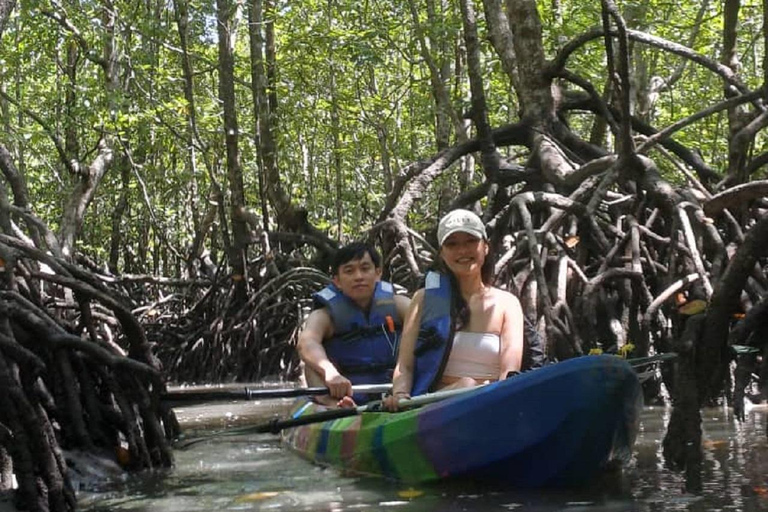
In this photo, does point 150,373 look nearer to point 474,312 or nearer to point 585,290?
point 474,312

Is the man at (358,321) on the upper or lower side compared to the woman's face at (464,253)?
lower

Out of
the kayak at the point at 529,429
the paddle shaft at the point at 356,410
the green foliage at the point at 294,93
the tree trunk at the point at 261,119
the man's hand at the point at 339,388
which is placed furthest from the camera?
the green foliage at the point at 294,93

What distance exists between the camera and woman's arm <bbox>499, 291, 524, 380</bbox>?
Answer: 4.32 m

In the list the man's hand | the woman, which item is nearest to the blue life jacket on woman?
the woman

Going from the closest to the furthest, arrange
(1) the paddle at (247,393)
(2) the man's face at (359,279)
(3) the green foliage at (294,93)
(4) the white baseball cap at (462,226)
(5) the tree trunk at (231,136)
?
(4) the white baseball cap at (462,226) < (1) the paddle at (247,393) < (2) the man's face at (359,279) < (5) the tree trunk at (231,136) < (3) the green foliage at (294,93)

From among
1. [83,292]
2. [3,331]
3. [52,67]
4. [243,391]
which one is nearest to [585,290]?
[243,391]

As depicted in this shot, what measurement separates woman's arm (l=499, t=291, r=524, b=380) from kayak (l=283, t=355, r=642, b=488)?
0.44 metres

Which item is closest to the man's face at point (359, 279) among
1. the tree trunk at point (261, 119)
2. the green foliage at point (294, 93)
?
the green foliage at point (294, 93)

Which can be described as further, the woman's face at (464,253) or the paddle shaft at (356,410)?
the woman's face at (464,253)

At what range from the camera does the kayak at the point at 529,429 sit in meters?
3.61

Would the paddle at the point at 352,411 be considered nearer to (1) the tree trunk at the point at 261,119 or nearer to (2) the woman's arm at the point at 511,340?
(2) the woman's arm at the point at 511,340

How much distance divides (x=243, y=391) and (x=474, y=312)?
3.25 feet

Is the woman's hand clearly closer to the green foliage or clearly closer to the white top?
the white top

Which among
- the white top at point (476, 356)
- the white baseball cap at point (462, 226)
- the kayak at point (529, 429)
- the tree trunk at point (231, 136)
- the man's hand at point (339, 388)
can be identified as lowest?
the kayak at point (529, 429)
